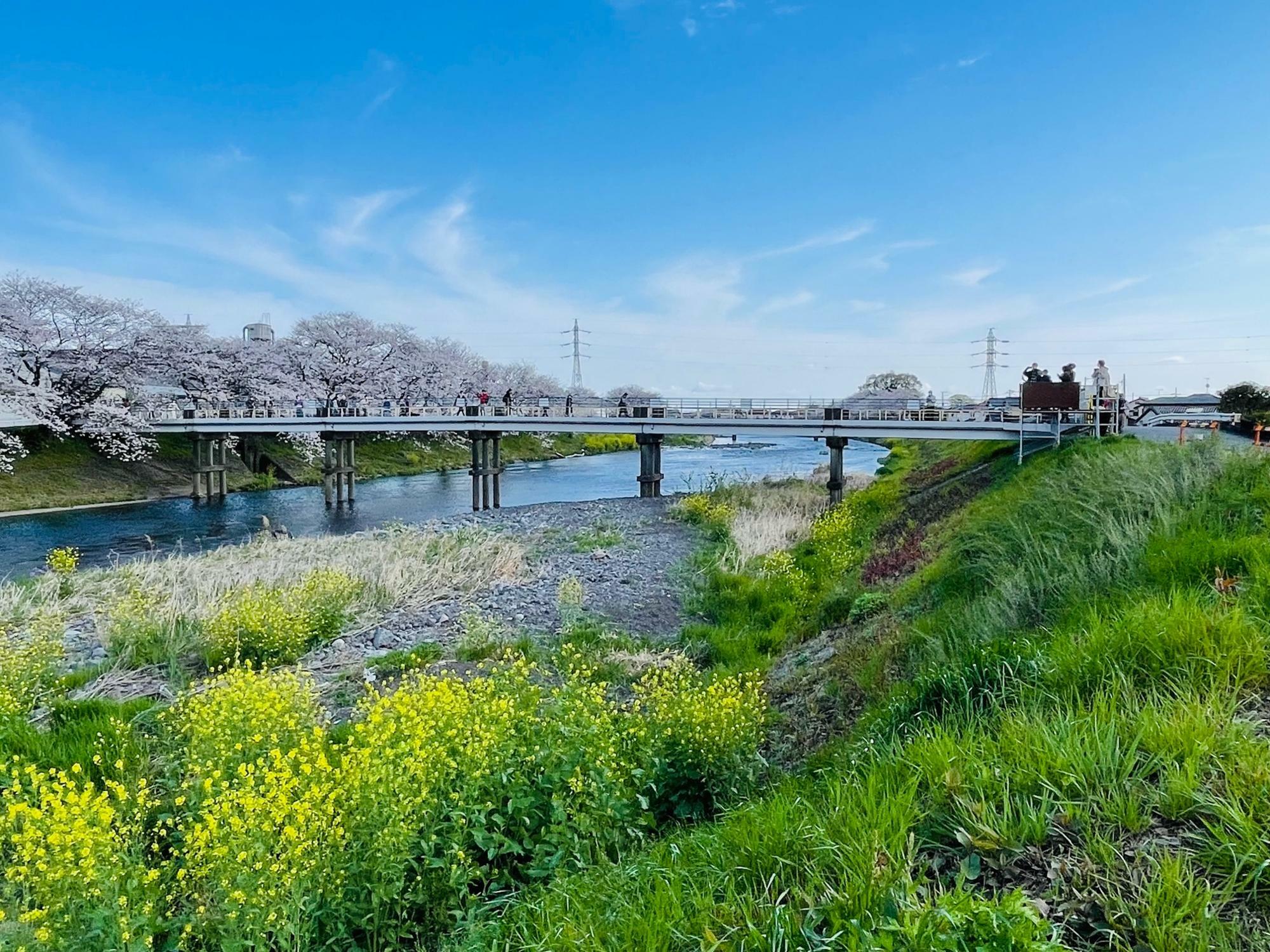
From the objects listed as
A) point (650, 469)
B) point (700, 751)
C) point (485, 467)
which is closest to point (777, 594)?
point (700, 751)

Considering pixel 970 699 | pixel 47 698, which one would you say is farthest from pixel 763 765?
pixel 47 698

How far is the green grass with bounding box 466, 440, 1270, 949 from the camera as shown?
2443 millimetres

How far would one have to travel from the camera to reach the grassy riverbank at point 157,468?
31266mm

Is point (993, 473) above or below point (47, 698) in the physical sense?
above

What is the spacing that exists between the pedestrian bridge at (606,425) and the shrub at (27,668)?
75.0 ft

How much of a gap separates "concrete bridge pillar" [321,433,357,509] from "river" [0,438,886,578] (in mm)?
875

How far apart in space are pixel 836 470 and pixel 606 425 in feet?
37.8

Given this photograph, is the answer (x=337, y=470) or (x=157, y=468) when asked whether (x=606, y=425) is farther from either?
(x=157, y=468)

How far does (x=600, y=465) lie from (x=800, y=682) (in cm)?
4703

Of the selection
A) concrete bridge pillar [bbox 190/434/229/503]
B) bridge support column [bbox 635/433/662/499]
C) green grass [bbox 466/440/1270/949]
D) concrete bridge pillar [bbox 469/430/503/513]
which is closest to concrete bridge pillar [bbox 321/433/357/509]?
concrete bridge pillar [bbox 190/434/229/503]

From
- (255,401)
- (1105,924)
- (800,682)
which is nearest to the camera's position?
(1105,924)

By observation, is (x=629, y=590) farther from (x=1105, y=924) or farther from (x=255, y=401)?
(x=255, y=401)

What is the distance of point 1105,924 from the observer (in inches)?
96.7

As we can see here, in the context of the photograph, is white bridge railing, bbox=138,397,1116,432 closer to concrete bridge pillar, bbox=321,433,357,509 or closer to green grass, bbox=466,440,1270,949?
concrete bridge pillar, bbox=321,433,357,509
